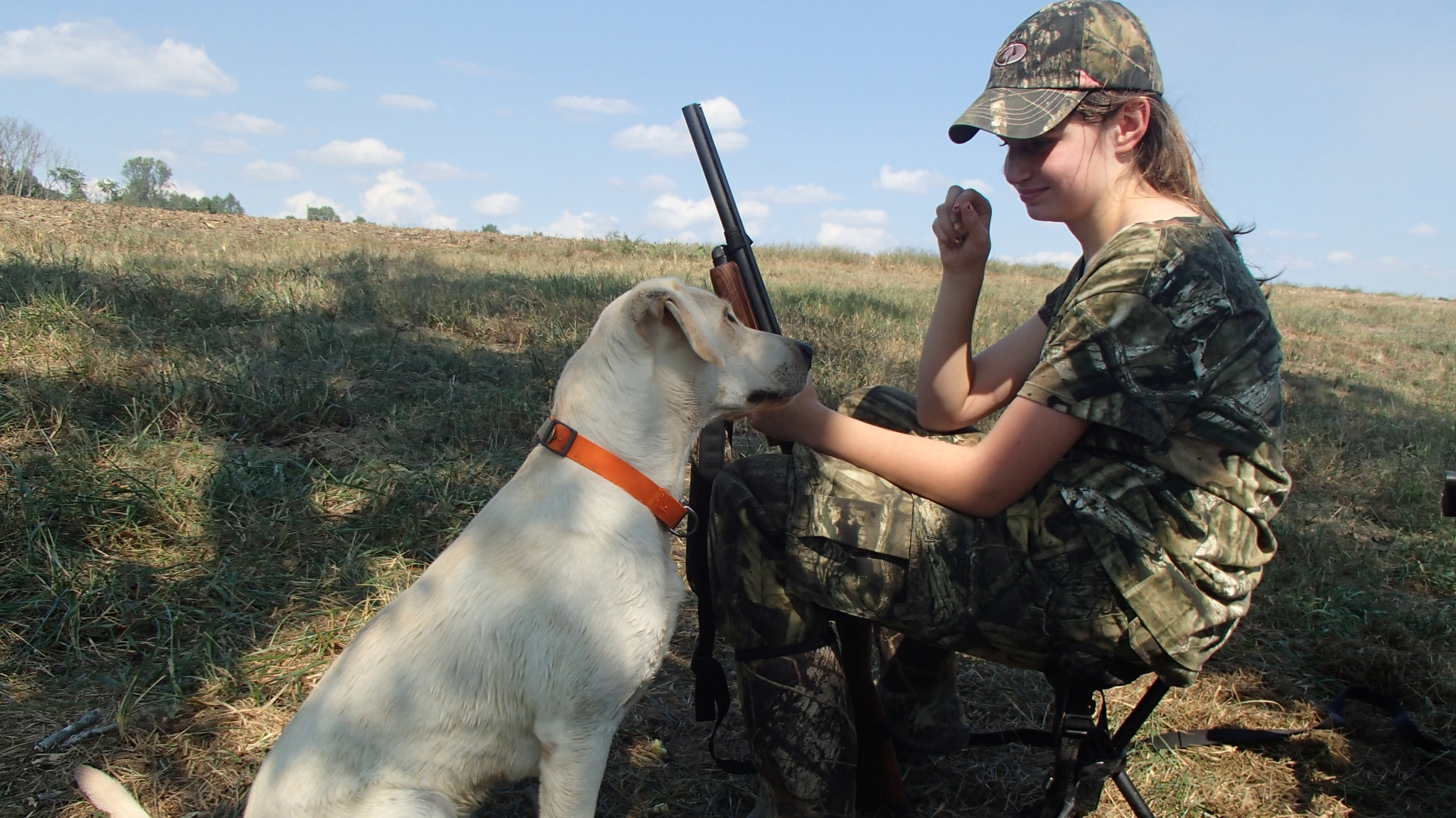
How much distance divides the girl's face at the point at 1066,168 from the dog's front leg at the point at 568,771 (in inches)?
79.7

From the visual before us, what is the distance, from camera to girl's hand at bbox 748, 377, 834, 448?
2602 millimetres

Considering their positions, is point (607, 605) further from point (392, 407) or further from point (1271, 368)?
point (392, 407)

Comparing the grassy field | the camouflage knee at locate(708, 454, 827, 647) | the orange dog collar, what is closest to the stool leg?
the grassy field

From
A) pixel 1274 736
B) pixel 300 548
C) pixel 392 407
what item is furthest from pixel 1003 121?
pixel 392 407

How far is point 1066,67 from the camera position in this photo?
2.37m

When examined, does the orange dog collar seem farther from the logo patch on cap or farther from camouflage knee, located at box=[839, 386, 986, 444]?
the logo patch on cap

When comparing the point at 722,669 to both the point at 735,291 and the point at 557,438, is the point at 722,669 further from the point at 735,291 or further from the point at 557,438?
the point at 735,291

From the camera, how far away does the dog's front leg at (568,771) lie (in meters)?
2.34

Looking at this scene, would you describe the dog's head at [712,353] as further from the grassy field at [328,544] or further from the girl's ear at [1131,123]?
the grassy field at [328,544]

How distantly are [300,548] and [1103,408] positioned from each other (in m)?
3.43

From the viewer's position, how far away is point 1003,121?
2.41 meters

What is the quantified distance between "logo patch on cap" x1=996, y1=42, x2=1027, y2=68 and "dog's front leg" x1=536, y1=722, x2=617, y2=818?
88.9 inches

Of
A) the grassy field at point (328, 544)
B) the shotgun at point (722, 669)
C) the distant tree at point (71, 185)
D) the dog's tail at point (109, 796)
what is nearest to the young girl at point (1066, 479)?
the shotgun at point (722, 669)

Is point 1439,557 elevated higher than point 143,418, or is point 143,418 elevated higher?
point 143,418
